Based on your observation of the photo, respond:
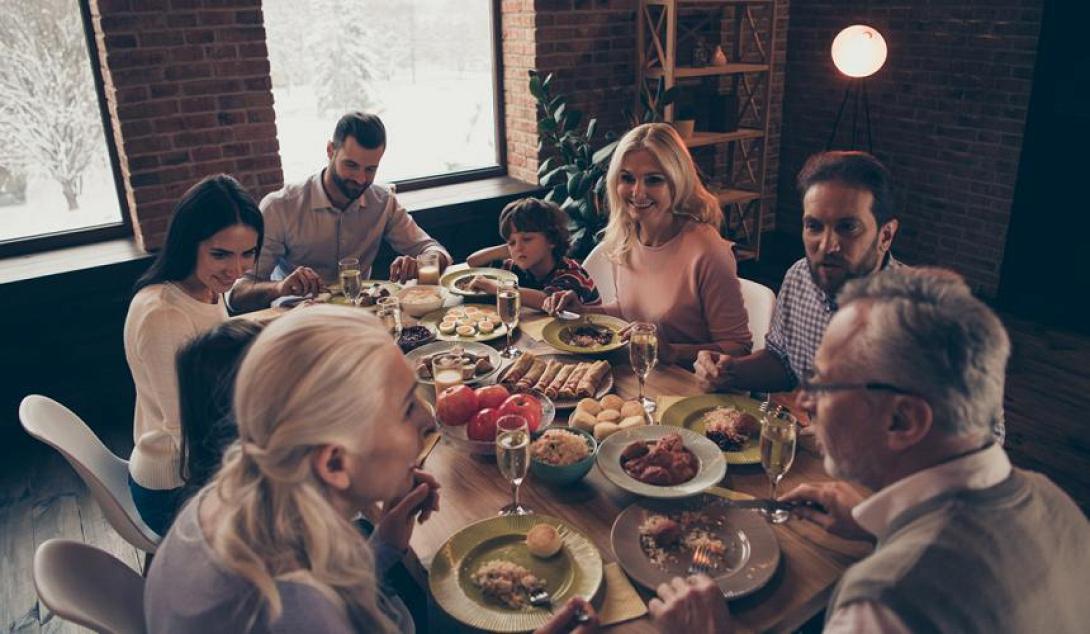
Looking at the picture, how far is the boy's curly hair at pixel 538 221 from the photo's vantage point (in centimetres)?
290

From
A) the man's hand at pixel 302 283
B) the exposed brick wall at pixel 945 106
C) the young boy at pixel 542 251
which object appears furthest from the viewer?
the exposed brick wall at pixel 945 106

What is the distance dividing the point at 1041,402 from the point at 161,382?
12.0 ft

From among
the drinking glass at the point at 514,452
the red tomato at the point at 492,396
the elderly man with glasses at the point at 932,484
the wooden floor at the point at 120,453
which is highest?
the elderly man with glasses at the point at 932,484

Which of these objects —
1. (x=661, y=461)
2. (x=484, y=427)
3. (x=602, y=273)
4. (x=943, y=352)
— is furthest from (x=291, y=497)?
(x=602, y=273)

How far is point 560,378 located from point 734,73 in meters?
3.61

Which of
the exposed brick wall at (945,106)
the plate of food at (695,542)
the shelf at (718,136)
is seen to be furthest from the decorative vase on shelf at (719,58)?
the plate of food at (695,542)

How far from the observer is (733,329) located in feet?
8.06

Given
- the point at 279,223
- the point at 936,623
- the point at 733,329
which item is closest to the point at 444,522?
the point at 936,623

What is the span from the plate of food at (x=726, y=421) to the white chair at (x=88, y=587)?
3.86 feet

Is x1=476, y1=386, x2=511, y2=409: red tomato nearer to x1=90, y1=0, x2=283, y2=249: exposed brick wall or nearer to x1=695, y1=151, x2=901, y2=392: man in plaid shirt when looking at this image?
x1=695, y1=151, x2=901, y2=392: man in plaid shirt

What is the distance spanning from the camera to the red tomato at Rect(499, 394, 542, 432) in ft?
5.94

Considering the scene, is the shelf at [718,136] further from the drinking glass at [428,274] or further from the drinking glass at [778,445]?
the drinking glass at [778,445]

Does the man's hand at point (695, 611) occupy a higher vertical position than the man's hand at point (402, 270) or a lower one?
lower

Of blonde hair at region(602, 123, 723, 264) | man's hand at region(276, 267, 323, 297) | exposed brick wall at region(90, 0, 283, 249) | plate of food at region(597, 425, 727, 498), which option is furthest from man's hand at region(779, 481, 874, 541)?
exposed brick wall at region(90, 0, 283, 249)
